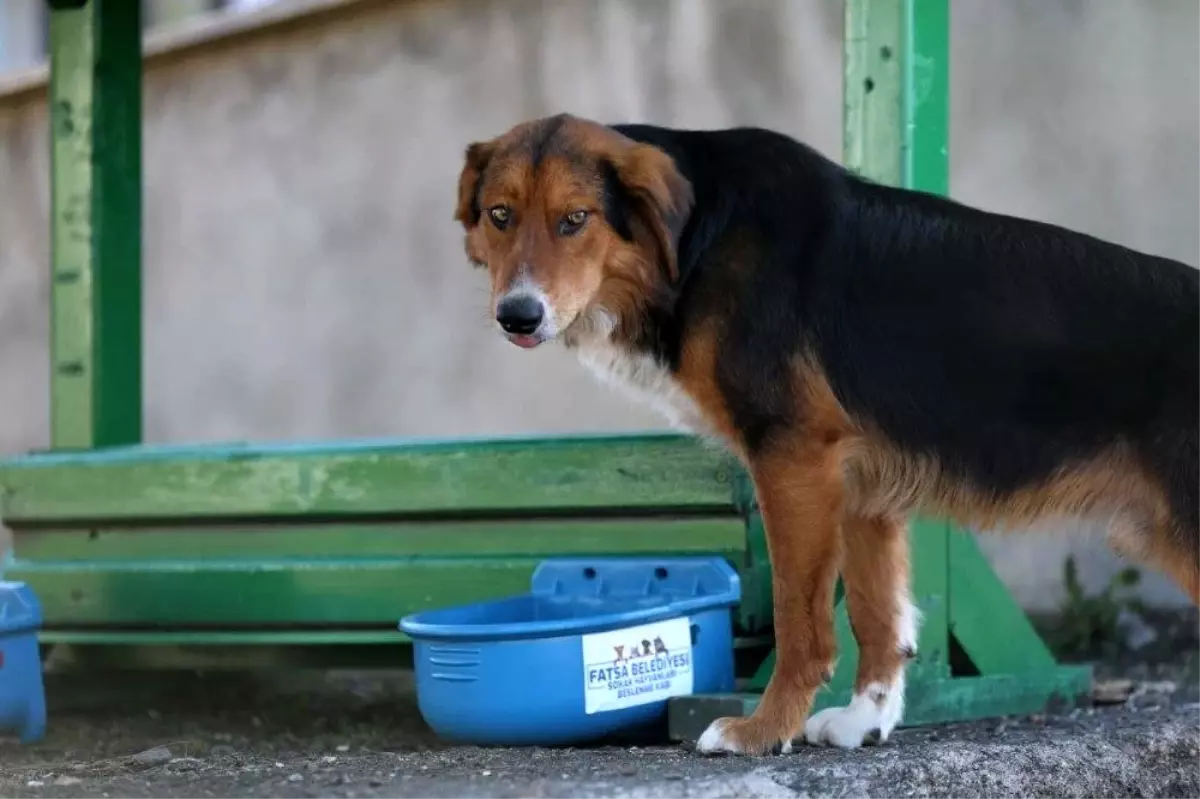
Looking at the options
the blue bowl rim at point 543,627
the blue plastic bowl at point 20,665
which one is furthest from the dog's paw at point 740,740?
the blue plastic bowl at point 20,665

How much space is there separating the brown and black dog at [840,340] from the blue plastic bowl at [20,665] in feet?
5.13

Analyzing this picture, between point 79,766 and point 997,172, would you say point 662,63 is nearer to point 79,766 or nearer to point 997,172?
point 997,172

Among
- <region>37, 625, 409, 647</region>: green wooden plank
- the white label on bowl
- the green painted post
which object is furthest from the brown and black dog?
the green painted post

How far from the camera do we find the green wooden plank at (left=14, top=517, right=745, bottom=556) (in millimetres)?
3646

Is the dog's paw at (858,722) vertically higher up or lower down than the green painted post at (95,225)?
lower down

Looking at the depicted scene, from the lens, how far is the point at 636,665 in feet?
10.8

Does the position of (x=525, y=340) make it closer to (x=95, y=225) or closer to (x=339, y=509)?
(x=339, y=509)

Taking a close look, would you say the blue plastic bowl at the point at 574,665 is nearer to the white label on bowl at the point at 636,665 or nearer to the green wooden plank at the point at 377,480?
the white label on bowl at the point at 636,665

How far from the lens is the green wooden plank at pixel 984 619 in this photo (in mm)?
3734

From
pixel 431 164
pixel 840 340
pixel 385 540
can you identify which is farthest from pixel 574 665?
pixel 431 164

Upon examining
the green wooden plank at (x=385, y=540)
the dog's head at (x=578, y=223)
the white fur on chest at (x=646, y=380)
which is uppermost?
the dog's head at (x=578, y=223)

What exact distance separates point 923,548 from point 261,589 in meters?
1.75

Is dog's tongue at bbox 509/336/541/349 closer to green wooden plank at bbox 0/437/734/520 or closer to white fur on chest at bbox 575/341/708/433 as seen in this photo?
white fur on chest at bbox 575/341/708/433

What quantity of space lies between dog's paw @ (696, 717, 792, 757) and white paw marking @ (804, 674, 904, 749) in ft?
0.71
